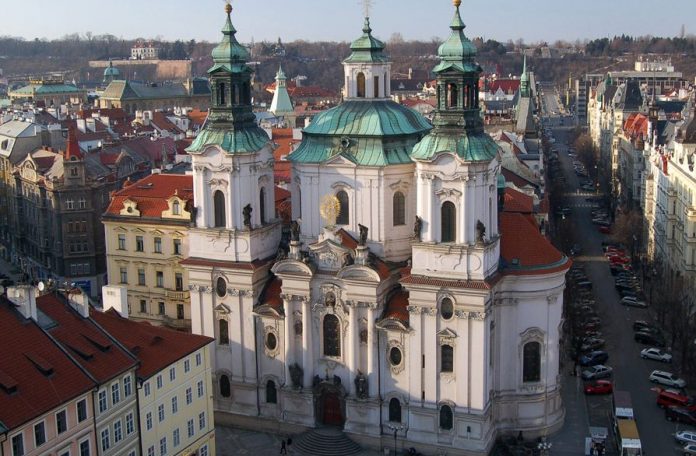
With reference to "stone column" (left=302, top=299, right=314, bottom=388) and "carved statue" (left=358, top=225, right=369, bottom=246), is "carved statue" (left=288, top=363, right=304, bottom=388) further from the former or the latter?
"carved statue" (left=358, top=225, right=369, bottom=246)

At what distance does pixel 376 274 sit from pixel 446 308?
4.55 m

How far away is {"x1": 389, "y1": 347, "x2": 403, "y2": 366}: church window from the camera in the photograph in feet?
190

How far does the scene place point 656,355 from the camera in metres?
72.6

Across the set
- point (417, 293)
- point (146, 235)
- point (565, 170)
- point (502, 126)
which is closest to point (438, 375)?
point (417, 293)

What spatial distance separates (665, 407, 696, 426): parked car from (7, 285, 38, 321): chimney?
132ft

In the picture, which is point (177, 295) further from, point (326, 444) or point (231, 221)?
point (326, 444)

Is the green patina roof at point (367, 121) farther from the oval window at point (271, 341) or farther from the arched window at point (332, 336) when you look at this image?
the oval window at point (271, 341)

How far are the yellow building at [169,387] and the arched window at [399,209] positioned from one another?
46.4 feet

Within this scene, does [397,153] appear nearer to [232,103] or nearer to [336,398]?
[232,103]

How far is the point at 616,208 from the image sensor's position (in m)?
128

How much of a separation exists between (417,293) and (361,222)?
642cm

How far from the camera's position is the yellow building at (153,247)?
75.1 m

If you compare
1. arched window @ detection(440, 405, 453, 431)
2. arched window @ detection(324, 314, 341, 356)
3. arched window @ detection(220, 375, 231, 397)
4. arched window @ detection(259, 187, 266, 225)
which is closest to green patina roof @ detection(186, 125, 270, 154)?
arched window @ detection(259, 187, 266, 225)

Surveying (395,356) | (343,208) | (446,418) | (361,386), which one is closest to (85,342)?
(361,386)
